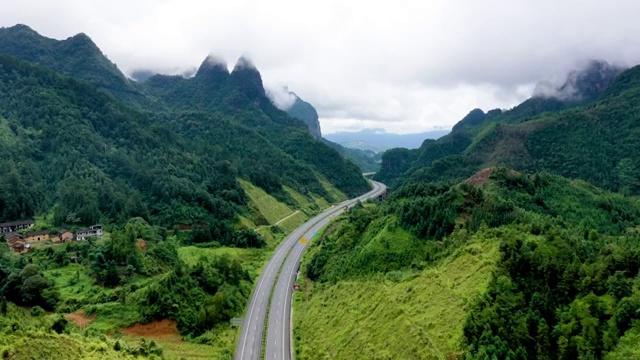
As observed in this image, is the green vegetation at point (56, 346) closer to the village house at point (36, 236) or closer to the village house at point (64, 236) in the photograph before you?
the village house at point (36, 236)

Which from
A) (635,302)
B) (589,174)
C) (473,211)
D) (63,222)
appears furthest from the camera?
(589,174)

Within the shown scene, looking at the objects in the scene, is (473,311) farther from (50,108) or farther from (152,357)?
(50,108)

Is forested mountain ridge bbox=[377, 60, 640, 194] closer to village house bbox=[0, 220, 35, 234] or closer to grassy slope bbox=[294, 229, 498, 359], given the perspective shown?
grassy slope bbox=[294, 229, 498, 359]

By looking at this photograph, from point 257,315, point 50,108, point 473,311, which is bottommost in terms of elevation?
point 257,315

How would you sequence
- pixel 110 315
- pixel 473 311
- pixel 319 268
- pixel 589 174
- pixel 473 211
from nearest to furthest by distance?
pixel 473 311
pixel 110 315
pixel 473 211
pixel 319 268
pixel 589 174

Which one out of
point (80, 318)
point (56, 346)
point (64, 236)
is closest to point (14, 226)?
point (64, 236)

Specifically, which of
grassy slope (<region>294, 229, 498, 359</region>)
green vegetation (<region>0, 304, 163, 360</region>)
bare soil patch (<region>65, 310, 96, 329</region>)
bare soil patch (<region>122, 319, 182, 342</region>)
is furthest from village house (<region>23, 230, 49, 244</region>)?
grassy slope (<region>294, 229, 498, 359</region>)

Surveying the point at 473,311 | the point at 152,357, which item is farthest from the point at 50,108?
the point at 473,311

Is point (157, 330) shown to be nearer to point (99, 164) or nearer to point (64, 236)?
point (64, 236)
